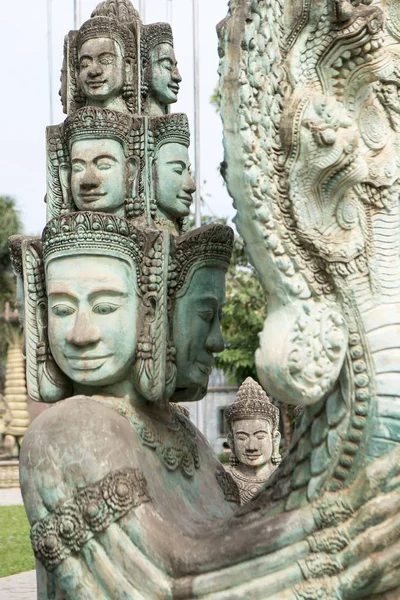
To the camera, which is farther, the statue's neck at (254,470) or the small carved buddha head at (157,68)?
the statue's neck at (254,470)

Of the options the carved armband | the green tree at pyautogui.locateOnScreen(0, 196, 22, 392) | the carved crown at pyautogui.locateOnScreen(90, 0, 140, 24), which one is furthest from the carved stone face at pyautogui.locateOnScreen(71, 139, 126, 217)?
the green tree at pyautogui.locateOnScreen(0, 196, 22, 392)

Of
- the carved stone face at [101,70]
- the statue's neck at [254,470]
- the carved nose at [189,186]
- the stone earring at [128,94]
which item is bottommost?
the statue's neck at [254,470]

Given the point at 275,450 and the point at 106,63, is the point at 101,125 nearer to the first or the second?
the point at 106,63

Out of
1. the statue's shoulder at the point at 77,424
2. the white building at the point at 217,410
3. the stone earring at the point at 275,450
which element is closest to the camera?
the statue's shoulder at the point at 77,424

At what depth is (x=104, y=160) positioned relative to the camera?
15.7ft

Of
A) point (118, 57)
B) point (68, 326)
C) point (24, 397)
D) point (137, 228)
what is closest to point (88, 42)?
point (118, 57)

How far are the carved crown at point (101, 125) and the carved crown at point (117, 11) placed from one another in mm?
593

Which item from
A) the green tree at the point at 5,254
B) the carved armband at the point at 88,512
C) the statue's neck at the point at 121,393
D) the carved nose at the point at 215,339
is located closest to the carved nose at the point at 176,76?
the carved nose at the point at 215,339

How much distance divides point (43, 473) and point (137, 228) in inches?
42.8

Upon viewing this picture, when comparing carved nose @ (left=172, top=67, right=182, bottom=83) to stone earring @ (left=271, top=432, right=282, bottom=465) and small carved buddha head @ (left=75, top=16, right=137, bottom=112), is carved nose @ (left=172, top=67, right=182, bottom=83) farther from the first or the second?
A: stone earring @ (left=271, top=432, right=282, bottom=465)

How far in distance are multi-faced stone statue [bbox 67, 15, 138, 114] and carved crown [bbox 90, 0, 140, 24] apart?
0.09 metres

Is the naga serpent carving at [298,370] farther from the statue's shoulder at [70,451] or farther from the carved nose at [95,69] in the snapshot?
the carved nose at [95,69]

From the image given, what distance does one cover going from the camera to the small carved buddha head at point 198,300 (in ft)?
15.4

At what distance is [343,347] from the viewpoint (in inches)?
150
